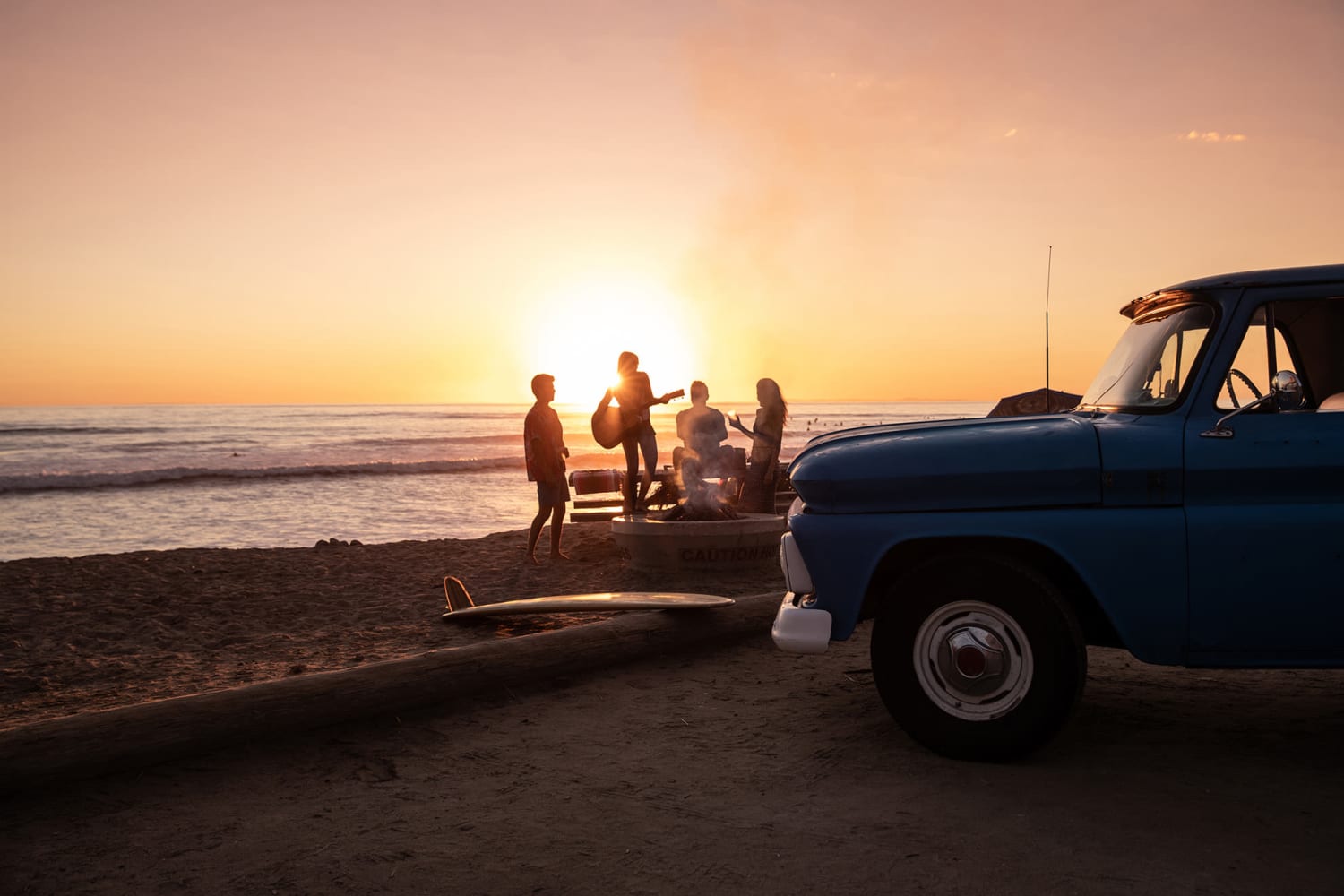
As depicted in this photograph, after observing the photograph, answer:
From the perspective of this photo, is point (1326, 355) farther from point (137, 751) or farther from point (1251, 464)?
point (137, 751)

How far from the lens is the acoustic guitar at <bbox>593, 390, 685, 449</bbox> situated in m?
11.4

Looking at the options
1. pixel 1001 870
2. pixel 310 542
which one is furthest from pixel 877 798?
pixel 310 542

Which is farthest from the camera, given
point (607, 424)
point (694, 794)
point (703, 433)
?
point (703, 433)

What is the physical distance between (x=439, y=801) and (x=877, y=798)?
1.85 metres

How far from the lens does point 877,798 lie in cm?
388

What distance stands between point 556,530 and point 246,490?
18162mm

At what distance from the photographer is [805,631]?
4.37m

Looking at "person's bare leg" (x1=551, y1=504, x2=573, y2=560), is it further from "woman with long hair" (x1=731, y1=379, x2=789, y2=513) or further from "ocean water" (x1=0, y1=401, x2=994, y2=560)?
"ocean water" (x1=0, y1=401, x2=994, y2=560)

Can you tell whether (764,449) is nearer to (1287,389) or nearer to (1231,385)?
(1231,385)

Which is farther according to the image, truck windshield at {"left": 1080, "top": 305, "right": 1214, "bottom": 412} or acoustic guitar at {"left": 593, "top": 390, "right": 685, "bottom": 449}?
acoustic guitar at {"left": 593, "top": 390, "right": 685, "bottom": 449}

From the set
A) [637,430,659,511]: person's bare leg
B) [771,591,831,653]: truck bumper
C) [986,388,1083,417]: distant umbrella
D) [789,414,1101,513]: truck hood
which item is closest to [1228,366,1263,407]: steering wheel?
[789,414,1101,513]: truck hood

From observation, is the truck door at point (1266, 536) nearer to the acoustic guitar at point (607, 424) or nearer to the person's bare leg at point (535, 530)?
the acoustic guitar at point (607, 424)

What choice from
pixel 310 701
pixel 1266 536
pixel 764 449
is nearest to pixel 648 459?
pixel 764 449

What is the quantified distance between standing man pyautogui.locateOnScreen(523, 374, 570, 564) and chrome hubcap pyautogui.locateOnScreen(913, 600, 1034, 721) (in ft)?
22.3
